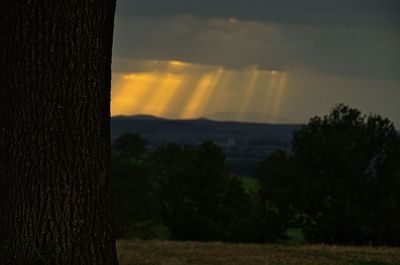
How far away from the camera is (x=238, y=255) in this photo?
1530 centimetres

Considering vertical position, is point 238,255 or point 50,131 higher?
point 50,131

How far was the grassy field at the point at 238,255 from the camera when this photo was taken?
13867 millimetres

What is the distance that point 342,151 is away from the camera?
39844mm

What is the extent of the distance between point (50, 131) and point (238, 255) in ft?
28.3

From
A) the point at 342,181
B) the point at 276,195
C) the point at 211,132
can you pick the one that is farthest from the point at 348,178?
the point at 211,132

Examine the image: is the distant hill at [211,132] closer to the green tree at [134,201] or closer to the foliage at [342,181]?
the green tree at [134,201]

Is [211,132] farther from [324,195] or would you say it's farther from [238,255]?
[238,255]

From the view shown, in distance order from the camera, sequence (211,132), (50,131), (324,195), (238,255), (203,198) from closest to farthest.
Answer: (50,131), (238,255), (324,195), (203,198), (211,132)

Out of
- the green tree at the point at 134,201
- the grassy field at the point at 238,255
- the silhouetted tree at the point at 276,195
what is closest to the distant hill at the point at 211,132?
the green tree at the point at 134,201

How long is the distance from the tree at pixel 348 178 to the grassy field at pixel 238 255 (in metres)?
20.3

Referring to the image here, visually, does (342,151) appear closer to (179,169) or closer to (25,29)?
(179,169)

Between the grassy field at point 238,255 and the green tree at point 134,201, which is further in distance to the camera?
the green tree at point 134,201

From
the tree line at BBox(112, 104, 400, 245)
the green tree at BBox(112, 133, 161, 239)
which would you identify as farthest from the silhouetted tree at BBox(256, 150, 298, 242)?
the green tree at BBox(112, 133, 161, 239)

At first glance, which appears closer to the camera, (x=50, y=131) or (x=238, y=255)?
(x=50, y=131)
